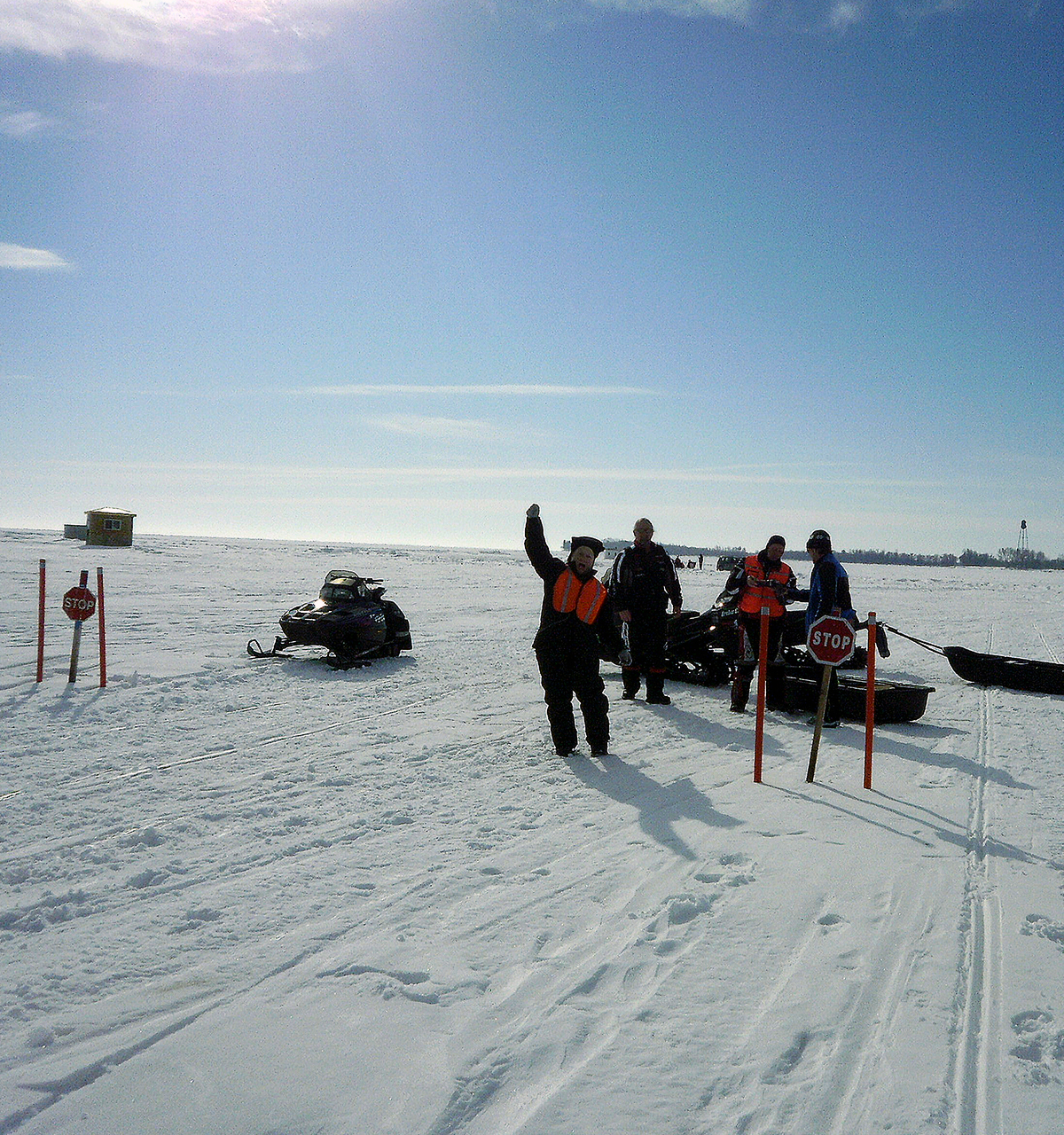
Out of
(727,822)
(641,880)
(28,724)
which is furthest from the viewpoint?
(28,724)

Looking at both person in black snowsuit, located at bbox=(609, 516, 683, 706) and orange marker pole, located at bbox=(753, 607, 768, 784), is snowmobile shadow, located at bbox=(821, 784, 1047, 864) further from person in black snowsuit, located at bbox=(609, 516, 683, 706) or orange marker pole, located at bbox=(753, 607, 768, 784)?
person in black snowsuit, located at bbox=(609, 516, 683, 706)

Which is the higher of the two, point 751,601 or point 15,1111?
point 751,601

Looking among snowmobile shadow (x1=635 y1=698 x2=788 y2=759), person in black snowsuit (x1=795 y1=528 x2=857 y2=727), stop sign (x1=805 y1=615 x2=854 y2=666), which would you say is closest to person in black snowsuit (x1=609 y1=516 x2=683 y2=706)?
snowmobile shadow (x1=635 y1=698 x2=788 y2=759)

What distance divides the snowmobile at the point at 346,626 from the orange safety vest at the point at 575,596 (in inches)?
174

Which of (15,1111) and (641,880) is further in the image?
(641,880)

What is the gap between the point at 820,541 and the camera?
7.60m

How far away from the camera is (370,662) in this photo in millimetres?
11109

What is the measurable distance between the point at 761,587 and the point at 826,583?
895mm

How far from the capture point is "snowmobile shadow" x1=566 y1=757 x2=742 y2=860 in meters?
4.60

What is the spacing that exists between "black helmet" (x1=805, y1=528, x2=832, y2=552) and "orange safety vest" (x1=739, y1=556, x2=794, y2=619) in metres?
0.67

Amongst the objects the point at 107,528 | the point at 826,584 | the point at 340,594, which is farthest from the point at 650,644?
the point at 107,528

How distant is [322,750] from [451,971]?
3524 millimetres

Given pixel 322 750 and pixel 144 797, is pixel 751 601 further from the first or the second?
pixel 144 797


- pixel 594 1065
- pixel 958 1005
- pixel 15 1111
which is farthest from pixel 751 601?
pixel 15 1111
